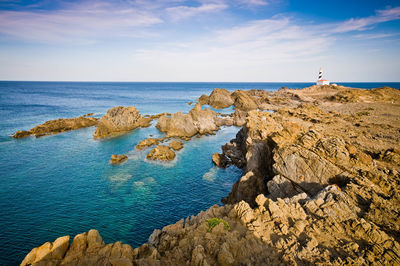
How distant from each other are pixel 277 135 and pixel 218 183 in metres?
12.5

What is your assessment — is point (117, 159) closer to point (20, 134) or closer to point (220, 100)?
point (20, 134)

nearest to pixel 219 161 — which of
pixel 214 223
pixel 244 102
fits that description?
pixel 214 223

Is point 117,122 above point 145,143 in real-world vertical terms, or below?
above

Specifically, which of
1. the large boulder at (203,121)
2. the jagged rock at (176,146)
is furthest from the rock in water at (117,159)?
the large boulder at (203,121)

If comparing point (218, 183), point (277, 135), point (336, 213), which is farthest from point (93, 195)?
point (336, 213)

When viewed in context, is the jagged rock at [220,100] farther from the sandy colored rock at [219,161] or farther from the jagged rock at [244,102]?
the sandy colored rock at [219,161]

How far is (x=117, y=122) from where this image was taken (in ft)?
197

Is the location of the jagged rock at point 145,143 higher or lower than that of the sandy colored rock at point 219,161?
higher

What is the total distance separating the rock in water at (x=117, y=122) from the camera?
55.4m

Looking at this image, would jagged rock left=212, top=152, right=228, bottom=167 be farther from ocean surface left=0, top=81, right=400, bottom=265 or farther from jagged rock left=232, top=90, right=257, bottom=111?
jagged rock left=232, top=90, right=257, bottom=111

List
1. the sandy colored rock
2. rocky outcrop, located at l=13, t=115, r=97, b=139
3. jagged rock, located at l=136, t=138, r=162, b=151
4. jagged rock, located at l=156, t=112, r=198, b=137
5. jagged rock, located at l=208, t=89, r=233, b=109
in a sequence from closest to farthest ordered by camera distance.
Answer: the sandy colored rock
jagged rock, located at l=136, t=138, r=162, b=151
rocky outcrop, located at l=13, t=115, r=97, b=139
jagged rock, located at l=156, t=112, r=198, b=137
jagged rock, located at l=208, t=89, r=233, b=109

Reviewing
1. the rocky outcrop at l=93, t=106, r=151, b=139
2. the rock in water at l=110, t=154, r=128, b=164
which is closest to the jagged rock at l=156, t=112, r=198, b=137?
the rocky outcrop at l=93, t=106, r=151, b=139

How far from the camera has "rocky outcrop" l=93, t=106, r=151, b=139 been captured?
5538cm

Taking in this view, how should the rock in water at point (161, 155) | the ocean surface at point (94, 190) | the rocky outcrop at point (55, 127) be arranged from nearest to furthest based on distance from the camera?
the ocean surface at point (94, 190) < the rock in water at point (161, 155) < the rocky outcrop at point (55, 127)
